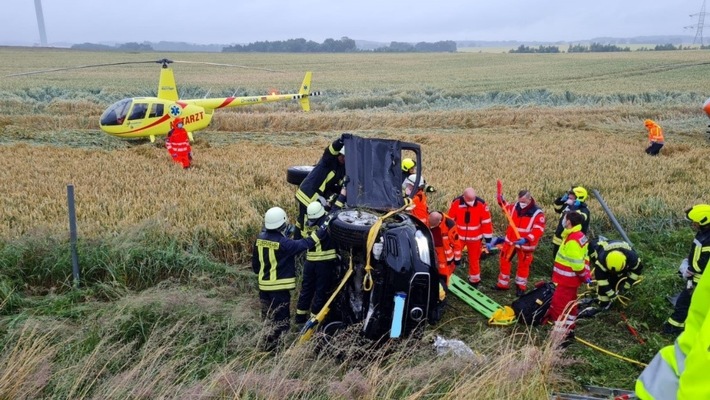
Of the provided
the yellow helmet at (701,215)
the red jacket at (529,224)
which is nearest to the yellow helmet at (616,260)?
the yellow helmet at (701,215)

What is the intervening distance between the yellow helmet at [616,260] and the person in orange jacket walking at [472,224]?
71.3 inches

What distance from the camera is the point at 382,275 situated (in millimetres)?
4789

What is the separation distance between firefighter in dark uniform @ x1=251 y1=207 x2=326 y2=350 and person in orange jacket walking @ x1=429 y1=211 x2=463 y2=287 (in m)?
1.82

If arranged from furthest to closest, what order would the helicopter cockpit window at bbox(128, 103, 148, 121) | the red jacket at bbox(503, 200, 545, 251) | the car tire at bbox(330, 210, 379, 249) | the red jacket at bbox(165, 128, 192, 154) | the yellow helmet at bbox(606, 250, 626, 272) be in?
the helicopter cockpit window at bbox(128, 103, 148, 121)
the red jacket at bbox(165, 128, 192, 154)
the red jacket at bbox(503, 200, 545, 251)
the yellow helmet at bbox(606, 250, 626, 272)
the car tire at bbox(330, 210, 379, 249)

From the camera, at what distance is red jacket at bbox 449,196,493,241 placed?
25.2 ft

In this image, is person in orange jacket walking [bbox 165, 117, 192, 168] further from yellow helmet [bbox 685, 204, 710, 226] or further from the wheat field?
yellow helmet [bbox 685, 204, 710, 226]

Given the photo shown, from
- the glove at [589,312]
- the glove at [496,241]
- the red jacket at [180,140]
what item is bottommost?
the glove at [589,312]

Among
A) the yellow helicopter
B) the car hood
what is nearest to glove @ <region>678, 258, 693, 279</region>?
the car hood

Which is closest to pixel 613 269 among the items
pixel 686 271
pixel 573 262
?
pixel 573 262

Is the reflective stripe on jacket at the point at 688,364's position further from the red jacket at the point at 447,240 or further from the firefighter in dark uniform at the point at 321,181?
the firefighter in dark uniform at the point at 321,181

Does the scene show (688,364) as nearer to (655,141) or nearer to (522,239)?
(522,239)

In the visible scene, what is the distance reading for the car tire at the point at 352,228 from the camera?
191 inches

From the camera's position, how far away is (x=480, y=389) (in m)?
3.83

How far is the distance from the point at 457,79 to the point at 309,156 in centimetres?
3073
